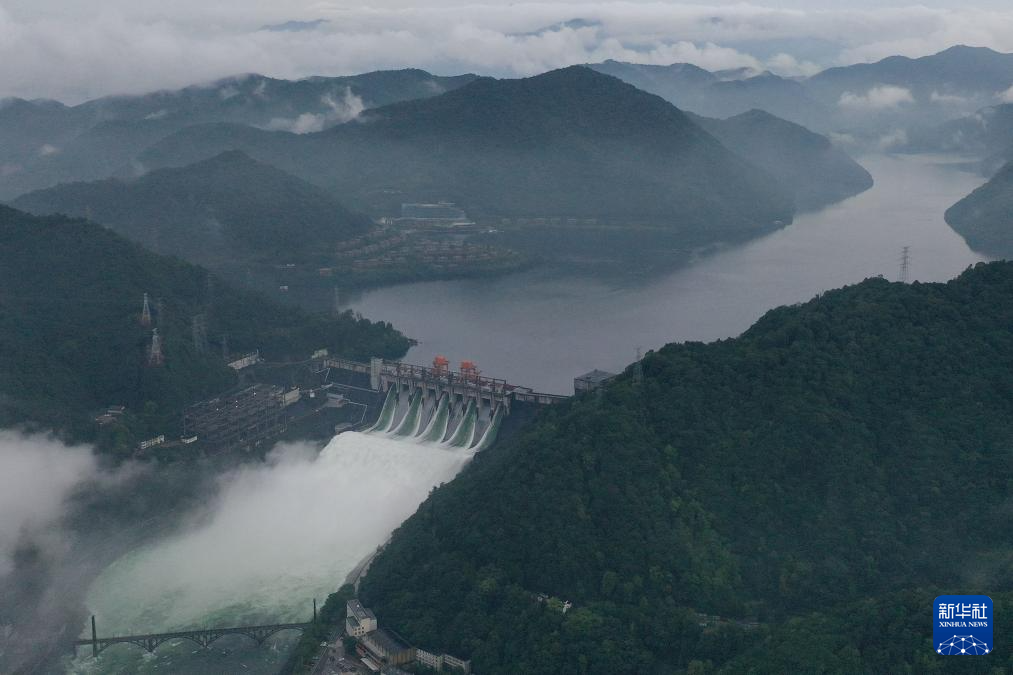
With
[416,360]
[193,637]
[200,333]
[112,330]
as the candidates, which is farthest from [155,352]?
[193,637]

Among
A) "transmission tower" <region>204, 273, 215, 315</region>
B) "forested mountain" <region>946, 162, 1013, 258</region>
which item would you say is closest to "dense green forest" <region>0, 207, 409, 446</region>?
"transmission tower" <region>204, 273, 215, 315</region>

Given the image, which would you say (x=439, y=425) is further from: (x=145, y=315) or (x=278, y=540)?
(x=145, y=315)

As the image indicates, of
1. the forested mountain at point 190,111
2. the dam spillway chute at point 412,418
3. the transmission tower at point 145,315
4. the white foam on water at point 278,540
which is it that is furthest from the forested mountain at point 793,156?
the white foam on water at point 278,540

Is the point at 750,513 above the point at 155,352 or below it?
below

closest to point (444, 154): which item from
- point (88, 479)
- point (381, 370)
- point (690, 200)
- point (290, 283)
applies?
point (690, 200)

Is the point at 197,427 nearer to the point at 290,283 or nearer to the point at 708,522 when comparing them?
the point at 708,522

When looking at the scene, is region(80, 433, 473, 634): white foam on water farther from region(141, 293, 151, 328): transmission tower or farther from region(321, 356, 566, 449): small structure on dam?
region(141, 293, 151, 328): transmission tower

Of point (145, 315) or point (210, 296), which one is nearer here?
point (145, 315)
